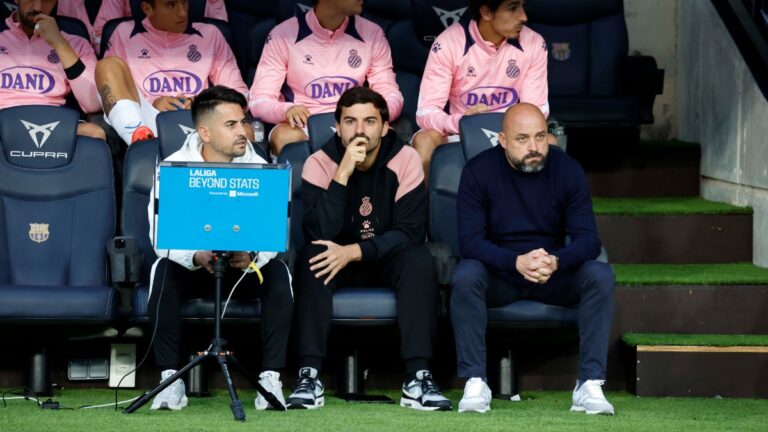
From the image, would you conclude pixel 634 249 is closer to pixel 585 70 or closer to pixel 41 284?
pixel 585 70

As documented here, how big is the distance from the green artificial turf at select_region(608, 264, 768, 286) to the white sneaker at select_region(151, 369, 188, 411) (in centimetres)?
177

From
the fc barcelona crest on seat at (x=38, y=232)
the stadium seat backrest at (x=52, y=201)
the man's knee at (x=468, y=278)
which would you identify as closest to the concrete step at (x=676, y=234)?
the man's knee at (x=468, y=278)

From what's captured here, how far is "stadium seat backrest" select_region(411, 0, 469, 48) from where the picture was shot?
729 centimetres

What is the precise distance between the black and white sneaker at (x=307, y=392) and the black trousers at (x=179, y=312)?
10 cm

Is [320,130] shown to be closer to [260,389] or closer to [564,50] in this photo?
[260,389]

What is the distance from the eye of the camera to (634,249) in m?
6.44

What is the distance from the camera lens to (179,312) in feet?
17.2

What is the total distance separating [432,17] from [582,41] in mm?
787

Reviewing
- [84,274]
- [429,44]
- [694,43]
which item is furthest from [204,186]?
[694,43]

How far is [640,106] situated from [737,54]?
507mm

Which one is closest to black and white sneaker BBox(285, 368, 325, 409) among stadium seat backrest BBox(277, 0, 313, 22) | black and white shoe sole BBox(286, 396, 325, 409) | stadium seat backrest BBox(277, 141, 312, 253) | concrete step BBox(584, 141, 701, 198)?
black and white shoe sole BBox(286, 396, 325, 409)

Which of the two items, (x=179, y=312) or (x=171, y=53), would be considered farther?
(x=171, y=53)

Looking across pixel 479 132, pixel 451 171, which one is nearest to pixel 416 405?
pixel 451 171

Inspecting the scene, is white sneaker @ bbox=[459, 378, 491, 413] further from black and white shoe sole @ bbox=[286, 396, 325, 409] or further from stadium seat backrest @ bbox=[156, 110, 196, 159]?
stadium seat backrest @ bbox=[156, 110, 196, 159]
